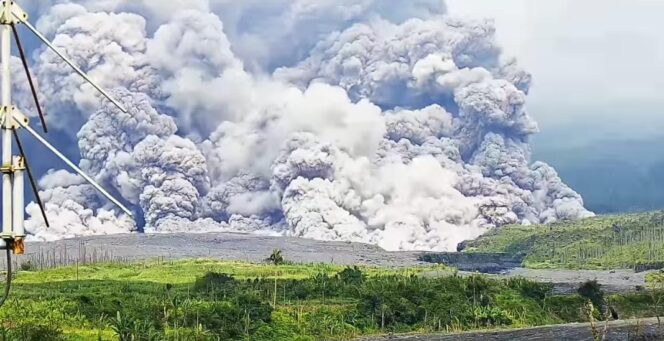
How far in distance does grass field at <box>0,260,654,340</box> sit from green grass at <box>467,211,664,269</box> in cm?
3849

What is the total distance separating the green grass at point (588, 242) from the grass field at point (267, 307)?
3849 cm

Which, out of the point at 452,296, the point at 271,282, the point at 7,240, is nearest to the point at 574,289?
the point at 452,296

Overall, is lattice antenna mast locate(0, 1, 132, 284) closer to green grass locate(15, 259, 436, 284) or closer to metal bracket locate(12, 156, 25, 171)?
metal bracket locate(12, 156, 25, 171)

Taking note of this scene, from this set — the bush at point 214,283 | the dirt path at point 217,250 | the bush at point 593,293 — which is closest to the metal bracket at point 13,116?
the bush at point 214,283

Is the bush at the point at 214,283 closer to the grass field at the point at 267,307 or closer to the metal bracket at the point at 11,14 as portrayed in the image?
the grass field at the point at 267,307

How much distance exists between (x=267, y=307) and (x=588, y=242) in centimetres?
7178

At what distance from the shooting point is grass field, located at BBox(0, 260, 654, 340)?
3928 cm

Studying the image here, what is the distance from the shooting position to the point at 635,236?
107m

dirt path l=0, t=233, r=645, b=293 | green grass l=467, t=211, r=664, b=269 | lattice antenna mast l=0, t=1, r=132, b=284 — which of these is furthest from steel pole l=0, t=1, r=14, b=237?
green grass l=467, t=211, r=664, b=269

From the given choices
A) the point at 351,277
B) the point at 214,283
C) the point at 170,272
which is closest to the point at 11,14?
the point at 214,283

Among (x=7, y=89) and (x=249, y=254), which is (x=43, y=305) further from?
(x=249, y=254)

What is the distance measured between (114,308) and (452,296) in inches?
775

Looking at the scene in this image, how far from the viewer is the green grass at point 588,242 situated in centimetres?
9738

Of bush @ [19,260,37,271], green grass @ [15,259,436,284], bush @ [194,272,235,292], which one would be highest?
bush @ [19,260,37,271]
